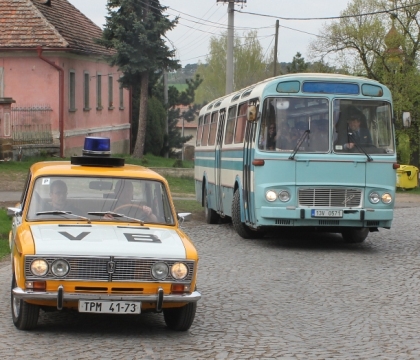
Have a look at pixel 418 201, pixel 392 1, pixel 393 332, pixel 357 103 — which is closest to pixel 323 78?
pixel 357 103

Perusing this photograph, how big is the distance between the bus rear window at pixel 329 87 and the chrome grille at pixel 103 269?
8668 millimetres

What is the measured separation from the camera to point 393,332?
919cm

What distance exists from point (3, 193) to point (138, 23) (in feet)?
56.7

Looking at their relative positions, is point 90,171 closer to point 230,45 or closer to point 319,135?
point 319,135

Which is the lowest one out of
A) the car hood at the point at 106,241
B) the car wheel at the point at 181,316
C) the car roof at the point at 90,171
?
the car wheel at the point at 181,316

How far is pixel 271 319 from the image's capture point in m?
9.80

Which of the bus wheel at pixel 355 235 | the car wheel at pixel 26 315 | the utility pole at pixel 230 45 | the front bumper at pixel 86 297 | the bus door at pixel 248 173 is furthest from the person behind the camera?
the utility pole at pixel 230 45

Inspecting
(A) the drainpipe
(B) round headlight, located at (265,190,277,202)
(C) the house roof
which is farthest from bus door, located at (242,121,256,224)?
(C) the house roof

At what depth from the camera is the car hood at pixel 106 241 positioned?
8.24 m

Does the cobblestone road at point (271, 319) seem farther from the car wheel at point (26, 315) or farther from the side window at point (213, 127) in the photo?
the side window at point (213, 127)

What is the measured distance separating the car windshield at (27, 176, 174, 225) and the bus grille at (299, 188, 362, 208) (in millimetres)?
6458

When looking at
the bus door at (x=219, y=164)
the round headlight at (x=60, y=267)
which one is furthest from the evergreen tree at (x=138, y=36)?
the round headlight at (x=60, y=267)

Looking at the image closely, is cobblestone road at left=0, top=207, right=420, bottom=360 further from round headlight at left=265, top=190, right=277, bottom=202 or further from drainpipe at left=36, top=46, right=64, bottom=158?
drainpipe at left=36, top=46, right=64, bottom=158

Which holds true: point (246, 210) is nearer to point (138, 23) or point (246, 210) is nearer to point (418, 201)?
point (418, 201)
